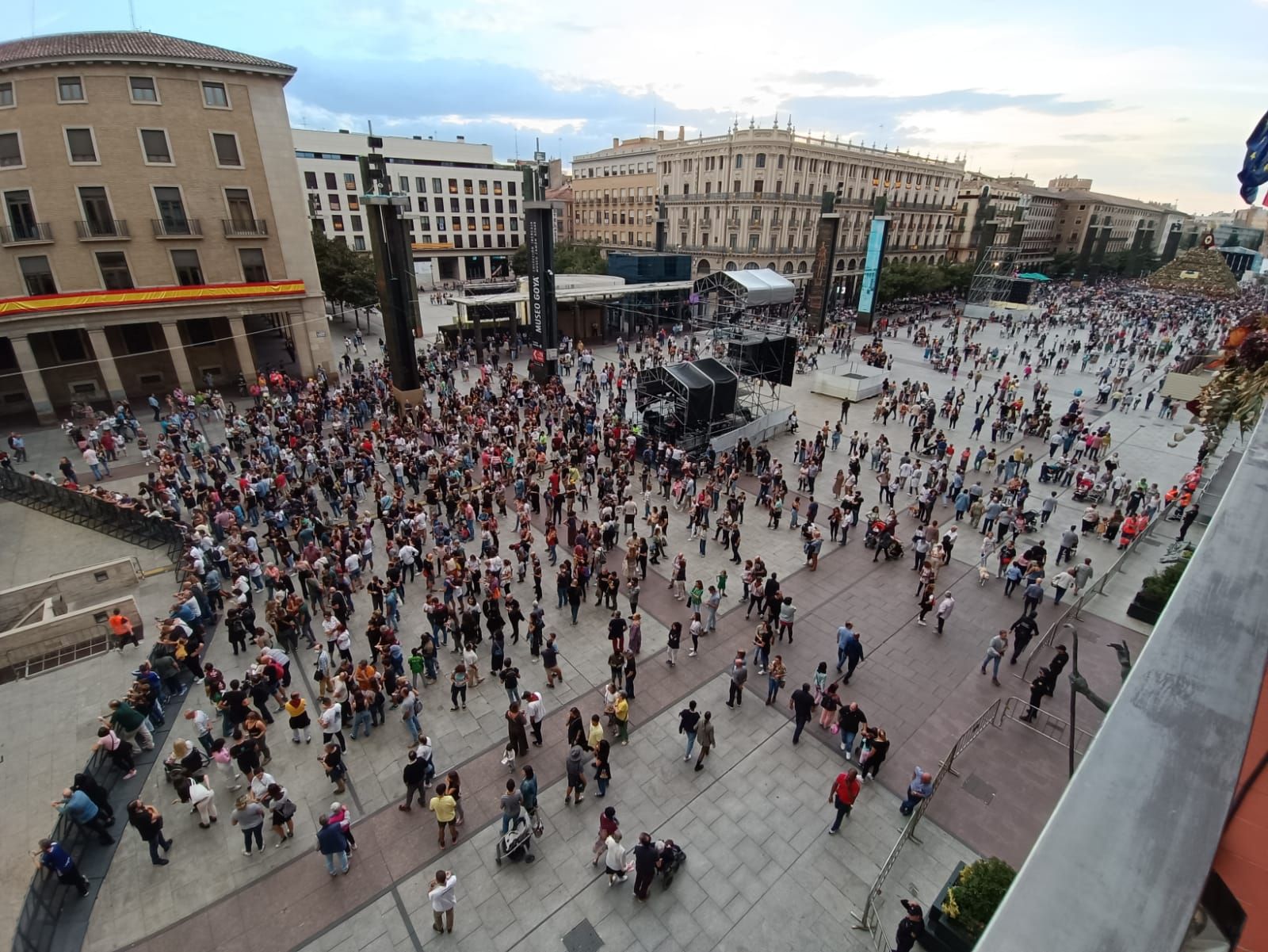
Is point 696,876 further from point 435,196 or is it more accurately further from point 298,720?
point 435,196

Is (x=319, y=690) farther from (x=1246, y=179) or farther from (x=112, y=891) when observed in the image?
(x=1246, y=179)

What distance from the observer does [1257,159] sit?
7035mm

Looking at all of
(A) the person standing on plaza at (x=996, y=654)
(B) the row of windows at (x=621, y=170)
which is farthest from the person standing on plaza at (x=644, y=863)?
(B) the row of windows at (x=621, y=170)

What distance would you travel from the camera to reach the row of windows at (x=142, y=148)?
24.5 metres

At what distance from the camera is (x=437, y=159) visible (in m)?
73.5

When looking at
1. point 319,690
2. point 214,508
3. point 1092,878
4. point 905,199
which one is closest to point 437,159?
point 905,199

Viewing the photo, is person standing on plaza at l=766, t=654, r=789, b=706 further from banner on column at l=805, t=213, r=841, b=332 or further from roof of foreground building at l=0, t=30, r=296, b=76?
banner on column at l=805, t=213, r=841, b=332

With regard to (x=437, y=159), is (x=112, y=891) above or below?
below

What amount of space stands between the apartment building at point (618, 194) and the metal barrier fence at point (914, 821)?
6553 centimetres

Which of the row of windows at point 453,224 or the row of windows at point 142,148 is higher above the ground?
the row of windows at point 142,148

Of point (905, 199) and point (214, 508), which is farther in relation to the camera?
point (905, 199)

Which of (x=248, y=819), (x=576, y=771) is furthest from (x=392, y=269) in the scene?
(x=576, y=771)

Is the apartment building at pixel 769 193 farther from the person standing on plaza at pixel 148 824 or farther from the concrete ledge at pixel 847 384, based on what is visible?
the person standing on plaza at pixel 148 824

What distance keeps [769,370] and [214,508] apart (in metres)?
20.1
